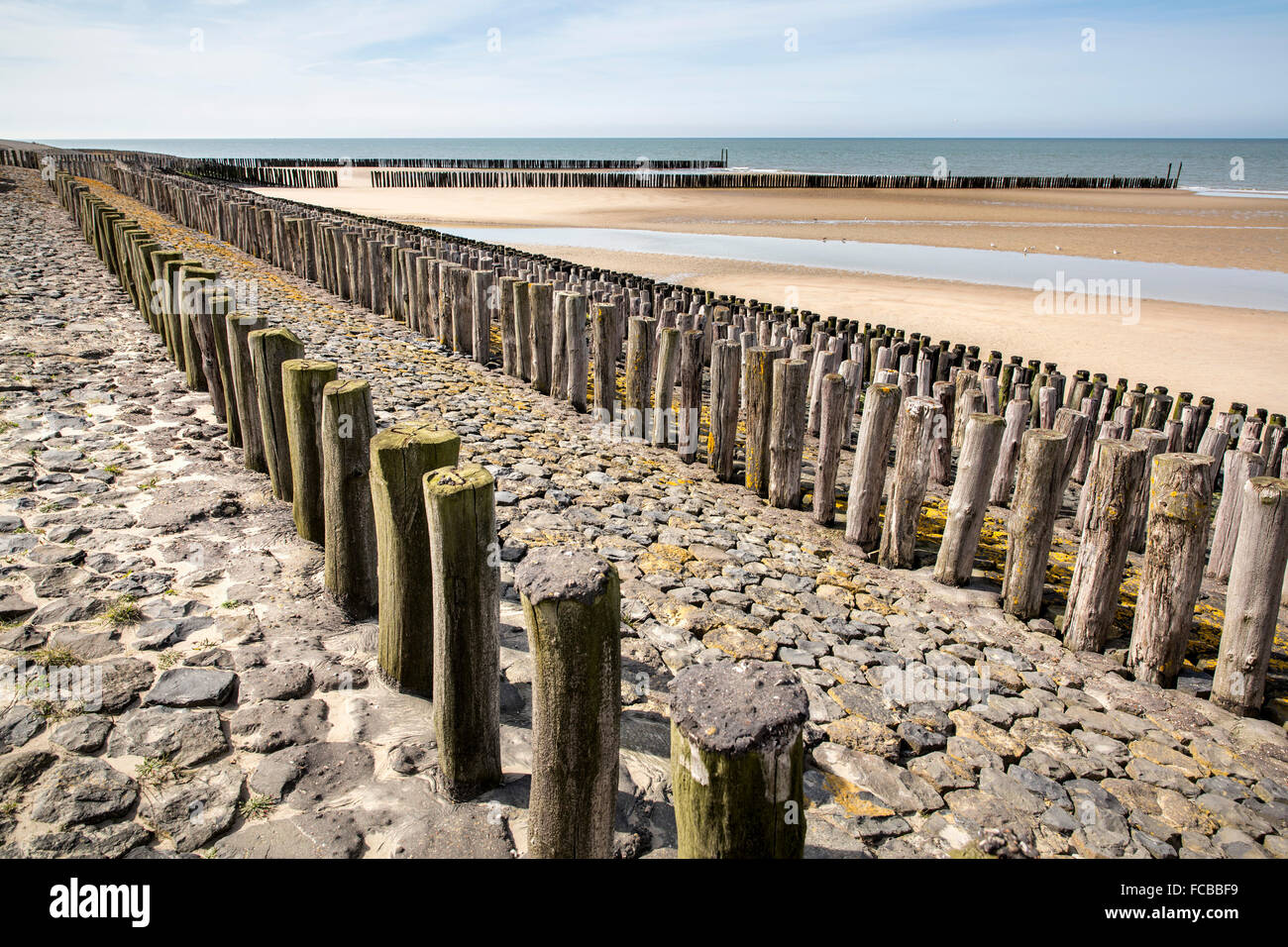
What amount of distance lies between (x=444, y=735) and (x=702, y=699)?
3.85 ft

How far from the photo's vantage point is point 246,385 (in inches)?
200

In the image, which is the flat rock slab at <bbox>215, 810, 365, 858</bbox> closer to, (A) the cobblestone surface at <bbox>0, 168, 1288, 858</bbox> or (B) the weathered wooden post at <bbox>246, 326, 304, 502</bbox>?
(A) the cobblestone surface at <bbox>0, 168, 1288, 858</bbox>

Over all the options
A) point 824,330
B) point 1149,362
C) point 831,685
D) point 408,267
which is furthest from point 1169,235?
point 831,685

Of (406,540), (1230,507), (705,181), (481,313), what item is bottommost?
(1230,507)

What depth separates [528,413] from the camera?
756 centimetres

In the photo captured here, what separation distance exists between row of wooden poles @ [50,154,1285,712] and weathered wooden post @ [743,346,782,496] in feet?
0.05

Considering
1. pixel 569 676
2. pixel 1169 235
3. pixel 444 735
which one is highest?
pixel 1169 235

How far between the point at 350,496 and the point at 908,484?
3301 millimetres

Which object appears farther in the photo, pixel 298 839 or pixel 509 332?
pixel 509 332

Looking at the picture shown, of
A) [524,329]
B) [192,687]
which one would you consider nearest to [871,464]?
[192,687]

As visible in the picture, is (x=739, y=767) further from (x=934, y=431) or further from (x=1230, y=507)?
(x=934, y=431)

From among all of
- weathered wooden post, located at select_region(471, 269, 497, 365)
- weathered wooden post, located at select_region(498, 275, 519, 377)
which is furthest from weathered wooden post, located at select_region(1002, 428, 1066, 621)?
weathered wooden post, located at select_region(471, 269, 497, 365)

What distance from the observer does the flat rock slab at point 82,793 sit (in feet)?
8.04
